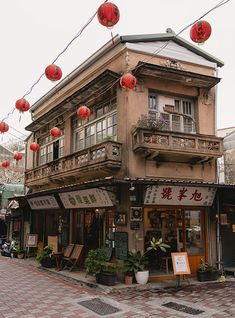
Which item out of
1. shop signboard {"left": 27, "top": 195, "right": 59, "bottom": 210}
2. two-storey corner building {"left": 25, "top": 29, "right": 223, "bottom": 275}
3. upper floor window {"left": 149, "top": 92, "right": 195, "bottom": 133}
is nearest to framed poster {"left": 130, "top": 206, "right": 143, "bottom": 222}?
two-storey corner building {"left": 25, "top": 29, "right": 223, "bottom": 275}

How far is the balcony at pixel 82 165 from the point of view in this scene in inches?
523

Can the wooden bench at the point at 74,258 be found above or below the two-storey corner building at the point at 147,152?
below

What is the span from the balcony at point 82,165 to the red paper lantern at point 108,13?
6179 millimetres

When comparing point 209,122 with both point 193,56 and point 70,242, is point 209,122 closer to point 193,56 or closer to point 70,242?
point 193,56

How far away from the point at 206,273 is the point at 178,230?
2.12 meters

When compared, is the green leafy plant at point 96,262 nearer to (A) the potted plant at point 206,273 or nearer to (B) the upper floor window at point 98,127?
(A) the potted plant at point 206,273

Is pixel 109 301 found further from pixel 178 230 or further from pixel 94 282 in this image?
pixel 178 230

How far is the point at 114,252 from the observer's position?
13766 millimetres

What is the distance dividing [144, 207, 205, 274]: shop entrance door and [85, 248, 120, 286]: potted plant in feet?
8.47

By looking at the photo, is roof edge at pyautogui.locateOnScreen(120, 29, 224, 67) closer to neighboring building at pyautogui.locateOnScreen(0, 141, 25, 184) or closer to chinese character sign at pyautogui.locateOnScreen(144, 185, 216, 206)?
chinese character sign at pyautogui.locateOnScreen(144, 185, 216, 206)

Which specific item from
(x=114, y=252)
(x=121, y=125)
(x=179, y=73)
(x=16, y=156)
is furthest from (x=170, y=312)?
(x=16, y=156)

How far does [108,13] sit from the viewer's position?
24.3 feet

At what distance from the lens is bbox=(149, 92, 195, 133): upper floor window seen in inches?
579

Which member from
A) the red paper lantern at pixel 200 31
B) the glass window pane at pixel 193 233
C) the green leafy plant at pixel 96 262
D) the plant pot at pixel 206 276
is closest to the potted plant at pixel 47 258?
the green leafy plant at pixel 96 262
